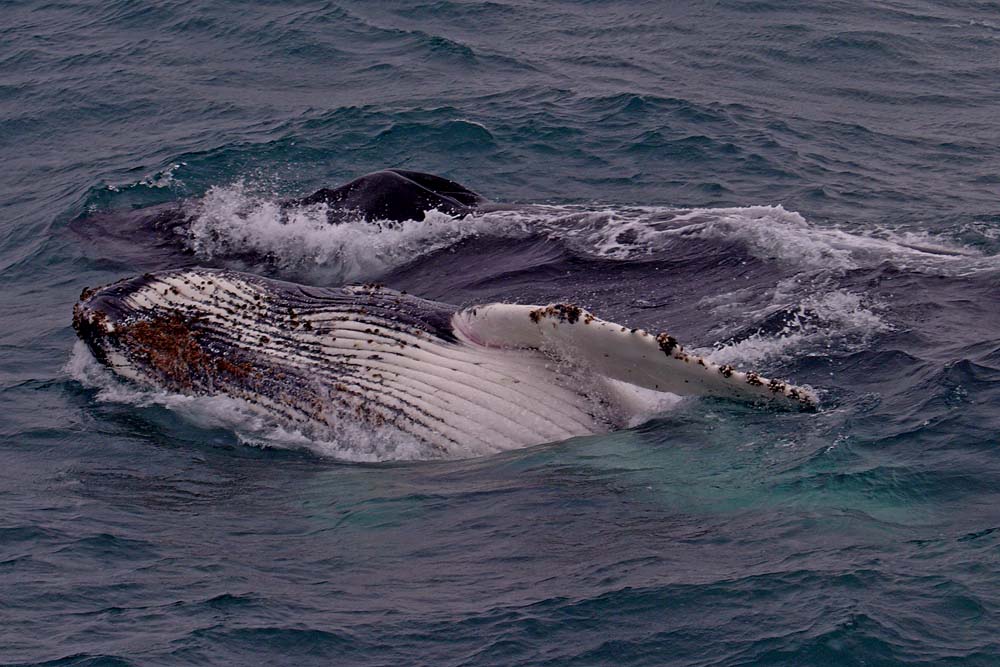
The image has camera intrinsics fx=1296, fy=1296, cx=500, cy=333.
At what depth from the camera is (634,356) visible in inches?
516

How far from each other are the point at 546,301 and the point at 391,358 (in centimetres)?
336

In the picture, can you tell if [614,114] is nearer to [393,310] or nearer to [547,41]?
[547,41]

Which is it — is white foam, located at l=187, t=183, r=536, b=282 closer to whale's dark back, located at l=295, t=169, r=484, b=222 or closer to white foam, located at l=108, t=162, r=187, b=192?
whale's dark back, located at l=295, t=169, r=484, b=222

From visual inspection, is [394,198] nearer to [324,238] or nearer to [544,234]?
[324,238]

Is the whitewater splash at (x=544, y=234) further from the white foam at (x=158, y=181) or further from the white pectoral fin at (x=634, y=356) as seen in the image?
the white pectoral fin at (x=634, y=356)

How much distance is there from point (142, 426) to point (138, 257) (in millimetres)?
6199

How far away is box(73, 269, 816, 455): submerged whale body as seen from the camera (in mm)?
13219

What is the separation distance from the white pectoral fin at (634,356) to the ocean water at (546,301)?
273 millimetres

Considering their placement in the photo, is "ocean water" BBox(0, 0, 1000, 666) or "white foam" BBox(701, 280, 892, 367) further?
"white foam" BBox(701, 280, 892, 367)

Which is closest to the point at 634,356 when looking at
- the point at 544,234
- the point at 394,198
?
the point at 544,234

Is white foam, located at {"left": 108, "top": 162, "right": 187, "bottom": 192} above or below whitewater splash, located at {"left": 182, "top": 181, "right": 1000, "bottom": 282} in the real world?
below

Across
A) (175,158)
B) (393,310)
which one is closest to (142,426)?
(393,310)

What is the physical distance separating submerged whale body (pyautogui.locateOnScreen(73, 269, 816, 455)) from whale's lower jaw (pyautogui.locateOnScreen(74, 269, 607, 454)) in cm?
1

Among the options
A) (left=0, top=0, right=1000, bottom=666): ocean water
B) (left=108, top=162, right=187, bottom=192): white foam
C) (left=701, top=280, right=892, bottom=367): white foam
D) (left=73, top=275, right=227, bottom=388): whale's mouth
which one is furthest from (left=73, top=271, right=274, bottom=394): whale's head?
(left=108, top=162, right=187, bottom=192): white foam
